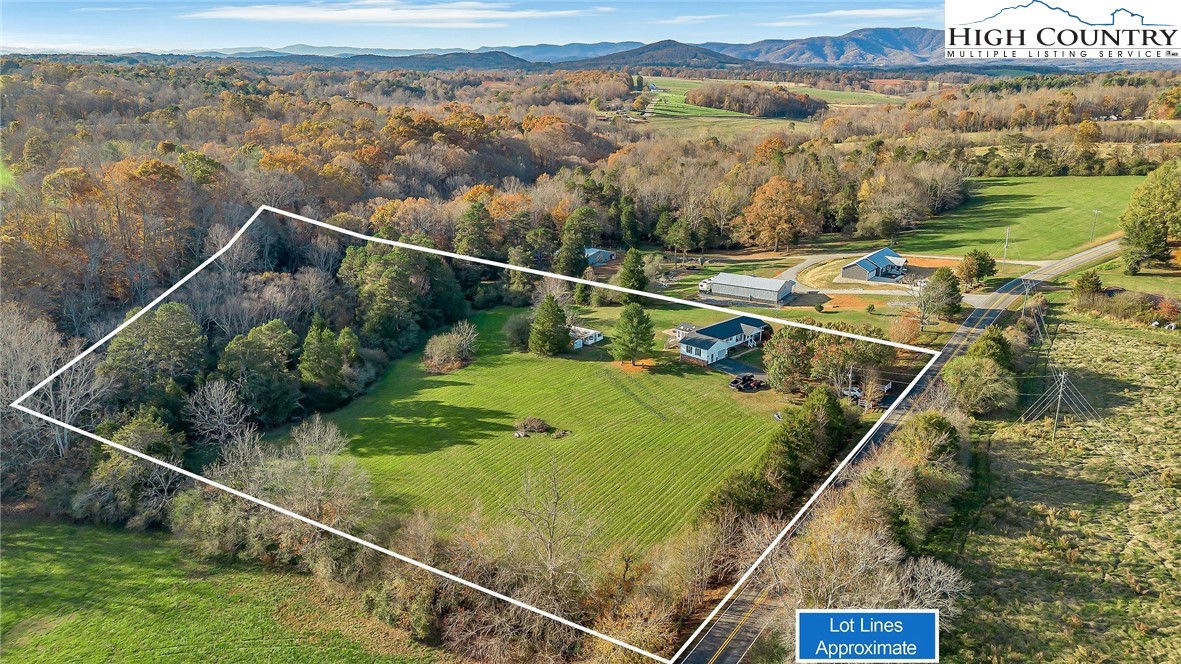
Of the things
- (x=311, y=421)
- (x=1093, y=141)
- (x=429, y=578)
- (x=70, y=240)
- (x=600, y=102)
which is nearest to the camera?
(x=311, y=421)

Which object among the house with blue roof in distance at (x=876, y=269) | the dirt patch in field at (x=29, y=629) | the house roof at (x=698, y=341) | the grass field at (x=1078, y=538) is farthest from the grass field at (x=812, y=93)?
the dirt patch in field at (x=29, y=629)

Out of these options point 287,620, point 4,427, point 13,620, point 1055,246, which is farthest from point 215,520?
point 1055,246

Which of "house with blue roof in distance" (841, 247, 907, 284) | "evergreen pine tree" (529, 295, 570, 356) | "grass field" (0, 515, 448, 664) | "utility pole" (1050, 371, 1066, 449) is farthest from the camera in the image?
"house with blue roof in distance" (841, 247, 907, 284)

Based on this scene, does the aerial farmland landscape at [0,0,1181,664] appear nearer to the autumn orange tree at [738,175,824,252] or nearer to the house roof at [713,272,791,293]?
the house roof at [713,272,791,293]

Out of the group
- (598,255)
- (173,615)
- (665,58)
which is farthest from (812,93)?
(173,615)

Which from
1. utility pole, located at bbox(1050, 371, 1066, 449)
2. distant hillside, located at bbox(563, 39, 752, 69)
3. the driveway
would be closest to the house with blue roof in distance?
utility pole, located at bbox(1050, 371, 1066, 449)

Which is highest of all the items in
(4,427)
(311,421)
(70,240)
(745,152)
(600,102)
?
(600,102)

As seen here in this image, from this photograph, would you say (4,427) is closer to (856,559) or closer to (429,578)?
(429,578)
